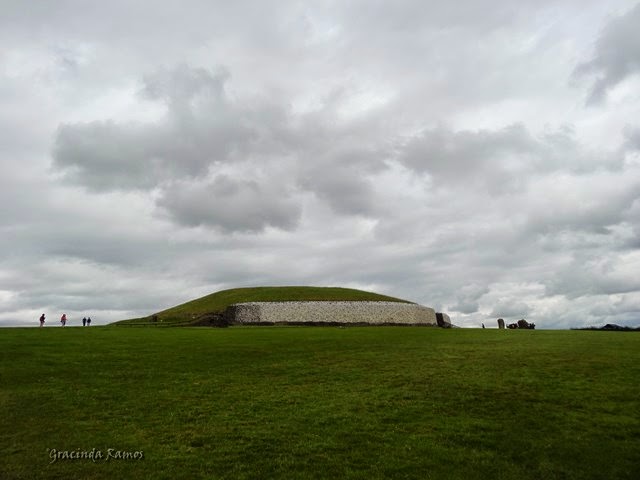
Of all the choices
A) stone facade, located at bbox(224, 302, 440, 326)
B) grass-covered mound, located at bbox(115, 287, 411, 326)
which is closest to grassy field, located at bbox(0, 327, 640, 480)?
stone facade, located at bbox(224, 302, 440, 326)

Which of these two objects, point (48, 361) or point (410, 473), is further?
point (48, 361)

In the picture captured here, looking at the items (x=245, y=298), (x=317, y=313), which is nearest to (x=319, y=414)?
(x=317, y=313)

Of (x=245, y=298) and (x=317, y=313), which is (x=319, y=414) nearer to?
(x=317, y=313)

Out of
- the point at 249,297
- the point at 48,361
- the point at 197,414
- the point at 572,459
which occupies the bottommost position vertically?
the point at 572,459

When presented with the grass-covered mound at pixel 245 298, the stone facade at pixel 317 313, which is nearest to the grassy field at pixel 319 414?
the stone facade at pixel 317 313

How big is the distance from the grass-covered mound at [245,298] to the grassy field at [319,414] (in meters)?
41.5

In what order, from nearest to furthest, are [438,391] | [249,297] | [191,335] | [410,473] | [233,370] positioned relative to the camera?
[410,473] → [438,391] → [233,370] → [191,335] → [249,297]

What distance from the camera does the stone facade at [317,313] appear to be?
224 feet

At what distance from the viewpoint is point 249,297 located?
256 ft

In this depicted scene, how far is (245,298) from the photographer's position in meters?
77.8

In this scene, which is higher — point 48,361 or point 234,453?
point 48,361

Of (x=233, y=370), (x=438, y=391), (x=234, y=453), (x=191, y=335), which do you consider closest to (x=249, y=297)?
(x=191, y=335)

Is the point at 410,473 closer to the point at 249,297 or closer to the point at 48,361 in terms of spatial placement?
the point at 48,361

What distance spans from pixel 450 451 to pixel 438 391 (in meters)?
6.51
